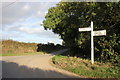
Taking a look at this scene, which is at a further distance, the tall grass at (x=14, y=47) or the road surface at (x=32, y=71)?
the tall grass at (x=14, y=47)

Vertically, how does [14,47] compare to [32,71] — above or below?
above

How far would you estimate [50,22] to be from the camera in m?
30.0

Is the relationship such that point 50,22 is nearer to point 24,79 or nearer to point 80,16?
point 80,16

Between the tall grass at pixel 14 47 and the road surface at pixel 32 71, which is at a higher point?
the tall grass at pixel 14 47

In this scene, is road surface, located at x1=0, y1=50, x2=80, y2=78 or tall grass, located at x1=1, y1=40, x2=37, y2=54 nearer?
road surface, located at x1=0, y1=50, x2=80, y2=78

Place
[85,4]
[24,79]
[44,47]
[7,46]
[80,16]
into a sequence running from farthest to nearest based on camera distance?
[44,47], [7,46], [80,16], [85,4], [24,79]

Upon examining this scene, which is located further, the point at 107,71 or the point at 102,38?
the point at 102,38

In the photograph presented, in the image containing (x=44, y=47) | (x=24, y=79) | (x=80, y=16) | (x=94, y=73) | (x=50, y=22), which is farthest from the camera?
(x=44, y=47)

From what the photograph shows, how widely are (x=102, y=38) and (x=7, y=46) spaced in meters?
24.8

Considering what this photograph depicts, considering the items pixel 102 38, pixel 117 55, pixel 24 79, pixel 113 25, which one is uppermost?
pixel 113 25

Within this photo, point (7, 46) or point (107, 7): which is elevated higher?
point (107, 7)

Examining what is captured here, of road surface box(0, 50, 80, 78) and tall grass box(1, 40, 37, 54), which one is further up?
tall grass box(1, 40, 37, 54)

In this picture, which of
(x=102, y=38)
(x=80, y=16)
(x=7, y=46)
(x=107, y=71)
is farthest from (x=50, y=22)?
(x=107, y=71)

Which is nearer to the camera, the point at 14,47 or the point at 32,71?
the point at 32,71
